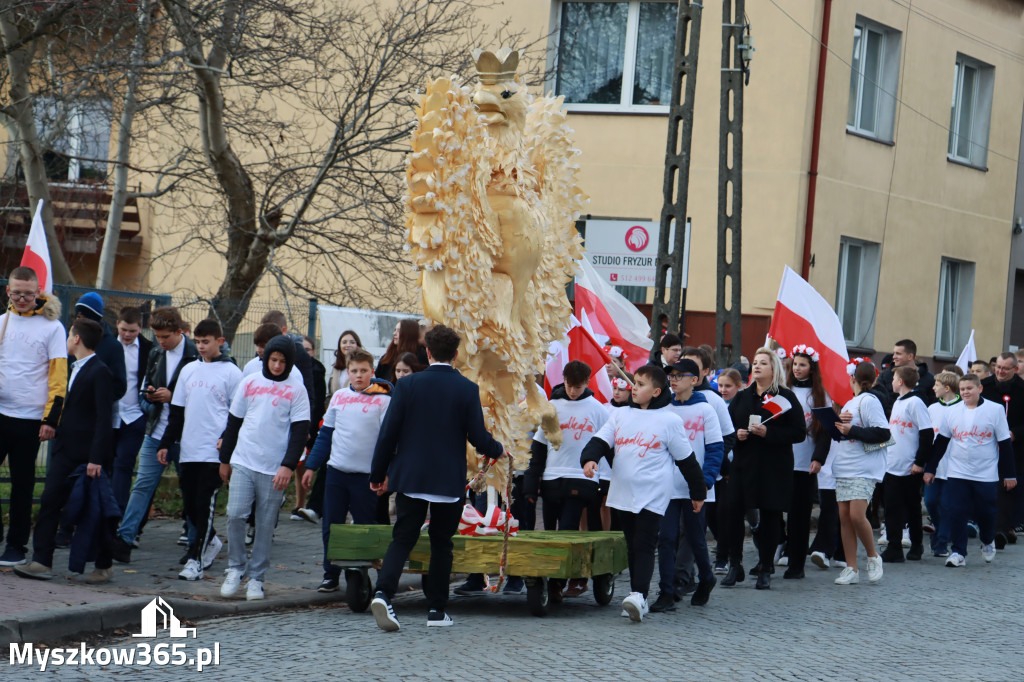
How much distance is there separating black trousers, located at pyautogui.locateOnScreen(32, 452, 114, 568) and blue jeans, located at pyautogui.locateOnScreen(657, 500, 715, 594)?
12.5ft

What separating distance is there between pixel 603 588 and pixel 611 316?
4231 mm

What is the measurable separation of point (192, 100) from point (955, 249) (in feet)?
43.7

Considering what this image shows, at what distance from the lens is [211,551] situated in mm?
10461

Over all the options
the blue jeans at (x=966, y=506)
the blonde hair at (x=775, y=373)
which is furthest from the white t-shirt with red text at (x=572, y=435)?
the blue jeans at (x=966, y=506)

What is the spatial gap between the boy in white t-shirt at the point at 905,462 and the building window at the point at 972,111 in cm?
1207

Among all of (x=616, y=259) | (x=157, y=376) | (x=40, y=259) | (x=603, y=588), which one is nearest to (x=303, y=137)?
(x=616, y=259)

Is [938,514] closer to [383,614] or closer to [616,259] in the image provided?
[616,259]

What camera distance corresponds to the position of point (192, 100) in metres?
21.2

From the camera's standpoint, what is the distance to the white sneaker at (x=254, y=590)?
30.3 ft

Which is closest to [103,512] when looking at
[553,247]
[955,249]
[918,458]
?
[553,247]

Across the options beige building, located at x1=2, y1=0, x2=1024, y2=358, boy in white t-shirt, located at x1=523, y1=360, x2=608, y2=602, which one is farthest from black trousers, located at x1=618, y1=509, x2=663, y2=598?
beige building, located at x1=2, y1=0, x2=1024, y2=358

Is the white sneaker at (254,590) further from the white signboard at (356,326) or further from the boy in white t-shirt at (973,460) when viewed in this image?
the boy in white t-shirt at (973,460)

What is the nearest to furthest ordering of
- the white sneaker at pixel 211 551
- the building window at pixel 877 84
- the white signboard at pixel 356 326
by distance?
1. the white sneaker at pixel 211 551
2. the white signboard at pixel 356 326
3. the building window at pixel 877 84

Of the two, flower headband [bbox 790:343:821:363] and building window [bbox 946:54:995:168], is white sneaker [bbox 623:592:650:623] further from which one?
building window [bbox 946:54:995:168]
